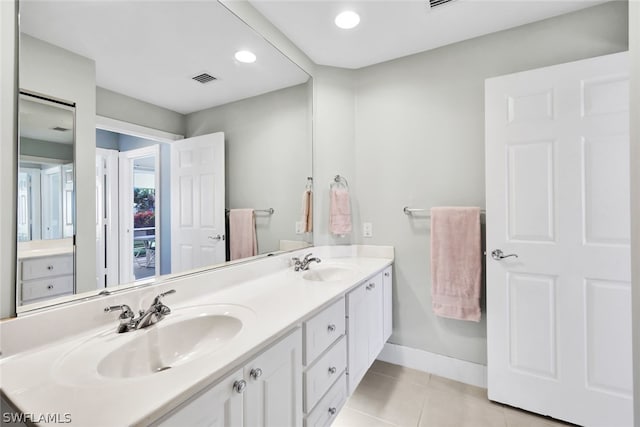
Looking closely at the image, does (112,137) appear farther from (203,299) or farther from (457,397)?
(457,397)

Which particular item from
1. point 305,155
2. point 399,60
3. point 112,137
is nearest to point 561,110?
point 399,60

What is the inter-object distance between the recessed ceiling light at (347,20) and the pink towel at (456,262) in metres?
1.33

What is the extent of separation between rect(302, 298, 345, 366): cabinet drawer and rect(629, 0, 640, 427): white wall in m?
0.91

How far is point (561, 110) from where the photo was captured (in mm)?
1622

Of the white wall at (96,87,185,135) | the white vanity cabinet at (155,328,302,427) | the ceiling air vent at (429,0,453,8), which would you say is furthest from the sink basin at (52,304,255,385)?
the ceiling air vent at (429,0,453,8)

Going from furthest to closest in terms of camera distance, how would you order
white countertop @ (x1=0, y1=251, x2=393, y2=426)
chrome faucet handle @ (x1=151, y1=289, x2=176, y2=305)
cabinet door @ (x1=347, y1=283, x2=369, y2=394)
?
cabinet door @ (x1=347, y1=283, x2=369, y2=394) → chrome faucet handle @ (x1=151, y1=289, x2=176, y2=305) → white countertop @ (x1=0, y1=251, x2=393, y2=426)

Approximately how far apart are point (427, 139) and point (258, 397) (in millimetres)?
1926

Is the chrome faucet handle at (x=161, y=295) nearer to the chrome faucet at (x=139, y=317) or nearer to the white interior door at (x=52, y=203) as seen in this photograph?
the chrome faucet at (x=139, y=317)

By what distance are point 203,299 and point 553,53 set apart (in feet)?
8.02

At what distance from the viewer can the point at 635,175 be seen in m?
0.60

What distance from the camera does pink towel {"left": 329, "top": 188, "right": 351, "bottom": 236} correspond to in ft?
7.37

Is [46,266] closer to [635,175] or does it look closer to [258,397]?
[258,397]

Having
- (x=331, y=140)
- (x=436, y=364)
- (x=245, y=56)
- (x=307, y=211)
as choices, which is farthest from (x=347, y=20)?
(x=436, y=364)

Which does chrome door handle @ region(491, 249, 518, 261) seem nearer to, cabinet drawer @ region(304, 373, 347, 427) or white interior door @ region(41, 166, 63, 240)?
cabinet drawer @ region(304, 373, 347, 427)
